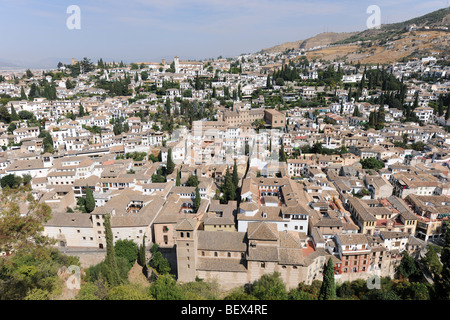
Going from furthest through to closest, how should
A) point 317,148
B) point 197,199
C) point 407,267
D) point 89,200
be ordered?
point 317,148 < point 89,200 < point 197,199 < point 407,267

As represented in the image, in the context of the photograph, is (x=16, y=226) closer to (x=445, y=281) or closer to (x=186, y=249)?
(x=186, y=249)

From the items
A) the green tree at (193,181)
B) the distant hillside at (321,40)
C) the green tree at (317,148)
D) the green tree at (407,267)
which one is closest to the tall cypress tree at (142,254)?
the green tree at (193,181)

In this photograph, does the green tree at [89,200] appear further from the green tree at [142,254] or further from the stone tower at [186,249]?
the stone tower at [186,249]

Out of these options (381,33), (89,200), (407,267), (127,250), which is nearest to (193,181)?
(89,200)

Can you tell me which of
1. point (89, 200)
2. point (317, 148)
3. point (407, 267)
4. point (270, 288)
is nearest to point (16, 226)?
point (270, 288)

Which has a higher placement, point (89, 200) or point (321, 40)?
point (321, 40)

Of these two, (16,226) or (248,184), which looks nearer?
(16,226)

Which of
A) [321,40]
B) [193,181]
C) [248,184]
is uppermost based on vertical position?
[321,40]

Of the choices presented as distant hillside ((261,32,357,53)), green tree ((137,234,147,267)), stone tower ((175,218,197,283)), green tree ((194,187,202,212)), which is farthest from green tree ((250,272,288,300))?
distant hillside ((261,32,357,53))

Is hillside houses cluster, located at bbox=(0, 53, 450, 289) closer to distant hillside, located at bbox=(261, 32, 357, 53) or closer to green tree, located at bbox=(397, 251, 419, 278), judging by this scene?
green tree, located at bbox=(397, 251, 419, 278)

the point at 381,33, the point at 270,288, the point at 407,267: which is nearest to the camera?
the point at 270,288
